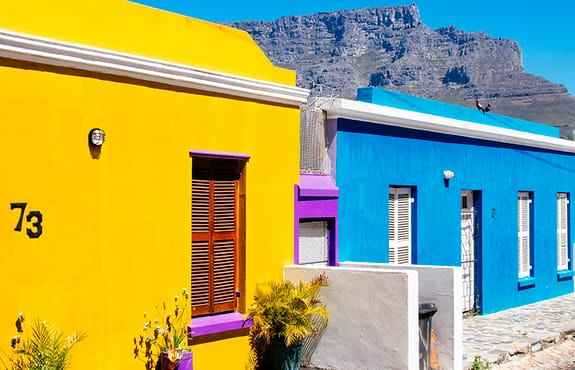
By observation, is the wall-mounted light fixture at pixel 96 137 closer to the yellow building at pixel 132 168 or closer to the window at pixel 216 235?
the yellow building at pixel 132 168

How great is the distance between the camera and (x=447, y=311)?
8.98 metres

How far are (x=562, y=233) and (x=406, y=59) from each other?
7976 cm

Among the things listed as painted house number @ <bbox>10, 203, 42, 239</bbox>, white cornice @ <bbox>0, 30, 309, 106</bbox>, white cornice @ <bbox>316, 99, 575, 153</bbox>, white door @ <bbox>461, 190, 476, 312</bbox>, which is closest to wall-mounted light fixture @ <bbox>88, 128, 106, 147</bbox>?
white cornice @ <bbox>0, 30, 309, 106</bbox>

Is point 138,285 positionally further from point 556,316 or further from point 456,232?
point 556,316

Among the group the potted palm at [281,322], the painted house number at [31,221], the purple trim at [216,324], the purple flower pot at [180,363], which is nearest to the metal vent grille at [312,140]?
the potted palm at [281,322]

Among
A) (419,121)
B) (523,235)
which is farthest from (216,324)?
(523,235)

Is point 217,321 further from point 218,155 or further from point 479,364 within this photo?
point 479,364

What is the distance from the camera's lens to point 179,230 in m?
7.10

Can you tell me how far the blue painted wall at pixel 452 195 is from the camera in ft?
34.7

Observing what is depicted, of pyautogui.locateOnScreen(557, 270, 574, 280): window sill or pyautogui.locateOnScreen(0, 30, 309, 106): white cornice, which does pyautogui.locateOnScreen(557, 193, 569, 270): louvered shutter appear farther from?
pyautogui.locateOnScreen(0, 30, 309, 106): white cornice

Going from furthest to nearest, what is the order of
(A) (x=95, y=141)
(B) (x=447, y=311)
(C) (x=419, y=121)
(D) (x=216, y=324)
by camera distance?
(C) (x=419, y=121) → (B) (x=447, y=311) → (D) (x=216, y=324) → (A) (x=95, y=141)

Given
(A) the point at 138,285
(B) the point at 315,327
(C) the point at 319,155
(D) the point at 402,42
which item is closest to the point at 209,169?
(A) the point at 138,285

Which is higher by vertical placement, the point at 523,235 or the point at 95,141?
the point at 95,141

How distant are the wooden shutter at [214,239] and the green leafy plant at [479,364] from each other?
3.56 m
